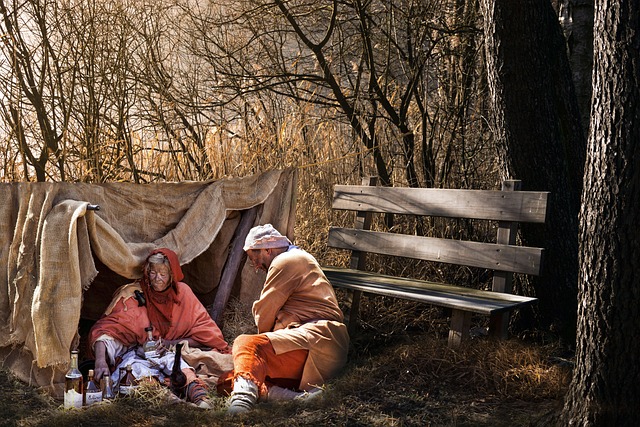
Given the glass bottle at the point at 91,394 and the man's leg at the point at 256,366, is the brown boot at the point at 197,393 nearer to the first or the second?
the man's leg at the point at 256,366

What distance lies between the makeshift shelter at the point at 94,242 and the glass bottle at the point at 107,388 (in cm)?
28

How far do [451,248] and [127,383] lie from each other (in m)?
2.46

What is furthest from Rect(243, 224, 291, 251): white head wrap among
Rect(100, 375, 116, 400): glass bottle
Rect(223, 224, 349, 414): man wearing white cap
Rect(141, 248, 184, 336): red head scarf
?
Rect(100, 375, 116, 400): glass bottle

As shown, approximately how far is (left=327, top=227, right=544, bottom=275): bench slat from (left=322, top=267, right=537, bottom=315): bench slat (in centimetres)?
20

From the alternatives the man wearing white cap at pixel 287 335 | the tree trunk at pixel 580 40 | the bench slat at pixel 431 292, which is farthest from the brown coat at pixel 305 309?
the tree trunk at pixel 580 40

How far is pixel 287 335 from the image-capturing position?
16.5 ft

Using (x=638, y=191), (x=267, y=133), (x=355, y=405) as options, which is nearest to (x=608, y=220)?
(x=638, y=191)

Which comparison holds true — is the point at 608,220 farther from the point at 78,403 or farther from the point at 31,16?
the point at 31,16

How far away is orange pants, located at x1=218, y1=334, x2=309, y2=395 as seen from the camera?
4.81 metres

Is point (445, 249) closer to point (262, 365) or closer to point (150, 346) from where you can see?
point (262, 365)

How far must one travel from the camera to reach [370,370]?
16.3ft

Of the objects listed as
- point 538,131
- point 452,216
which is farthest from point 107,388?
point 538,131

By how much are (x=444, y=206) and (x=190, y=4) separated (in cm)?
426

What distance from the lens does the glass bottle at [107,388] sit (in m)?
4.89
